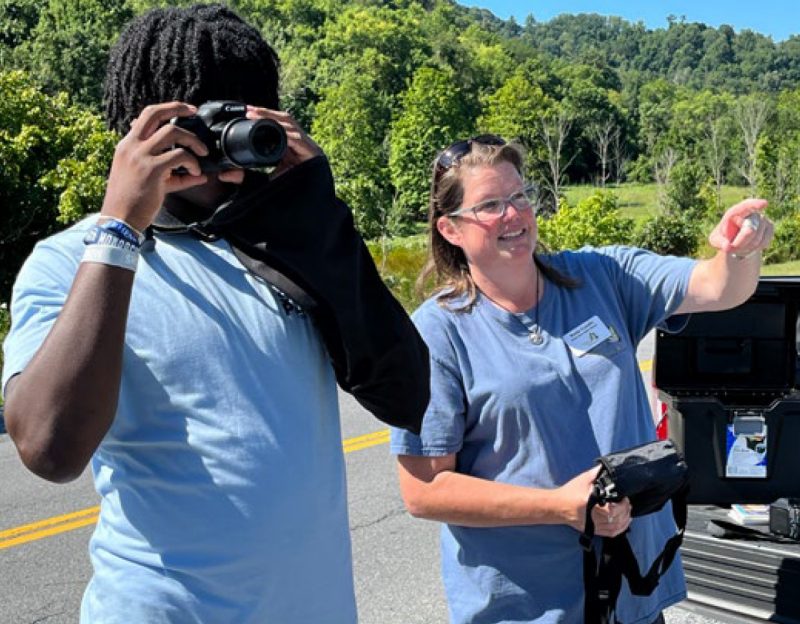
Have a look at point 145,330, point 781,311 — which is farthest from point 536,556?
point 781,311

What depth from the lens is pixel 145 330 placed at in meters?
1.42

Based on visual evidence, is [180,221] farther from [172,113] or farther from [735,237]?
[735,237]

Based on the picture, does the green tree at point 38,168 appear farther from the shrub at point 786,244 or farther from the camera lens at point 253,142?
the shrub at point 786,244

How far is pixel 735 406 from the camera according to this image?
12.1 ft

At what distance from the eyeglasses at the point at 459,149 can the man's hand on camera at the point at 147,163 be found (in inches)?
41.8

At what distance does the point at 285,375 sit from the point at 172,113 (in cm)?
44

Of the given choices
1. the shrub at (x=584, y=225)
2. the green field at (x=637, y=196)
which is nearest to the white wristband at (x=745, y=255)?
the shrub at (x=584, y=225)

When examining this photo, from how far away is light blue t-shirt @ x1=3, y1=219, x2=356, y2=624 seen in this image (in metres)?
1.41

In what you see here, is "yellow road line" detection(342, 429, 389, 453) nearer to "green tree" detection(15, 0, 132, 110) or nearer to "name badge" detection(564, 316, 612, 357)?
"name badge" detection(564, 316, 612, 357)

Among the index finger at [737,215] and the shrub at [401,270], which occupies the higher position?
the index finger at [737,215]

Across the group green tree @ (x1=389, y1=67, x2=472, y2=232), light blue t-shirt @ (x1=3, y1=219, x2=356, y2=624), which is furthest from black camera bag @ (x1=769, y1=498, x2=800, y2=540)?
green tree @ (x1=389, y1=67, x2=472, y2=232)

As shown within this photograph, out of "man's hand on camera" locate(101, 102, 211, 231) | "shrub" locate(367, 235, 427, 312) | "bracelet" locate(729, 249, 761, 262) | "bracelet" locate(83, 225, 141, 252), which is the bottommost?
"shrub" locate(367, 235, 427, 312)

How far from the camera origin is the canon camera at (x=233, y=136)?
141cm

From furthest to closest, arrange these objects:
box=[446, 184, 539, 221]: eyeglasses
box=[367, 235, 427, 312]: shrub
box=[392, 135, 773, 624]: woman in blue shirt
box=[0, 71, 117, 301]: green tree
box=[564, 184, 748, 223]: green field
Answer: box=[564, 184, 748, 223]: green field, box=[367, 235, 427, 312]: shrub, box=[0, 71, 117, 301]: green tree, box=[446, 184, 539, 221]: eyeglasses, box=[392, 135, 773, 624]: woman in blue shirt
